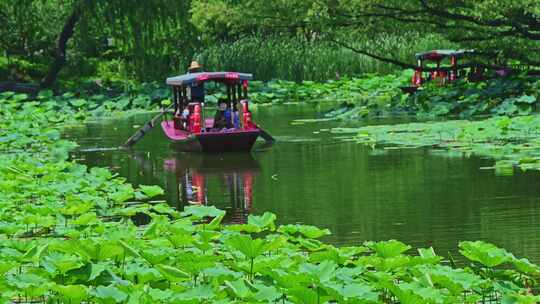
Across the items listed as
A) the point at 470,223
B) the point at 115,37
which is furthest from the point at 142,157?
the point at 115,37

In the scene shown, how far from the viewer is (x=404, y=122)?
75.1ft

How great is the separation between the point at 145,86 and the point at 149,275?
28.4 m

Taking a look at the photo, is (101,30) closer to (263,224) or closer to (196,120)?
(196,120)

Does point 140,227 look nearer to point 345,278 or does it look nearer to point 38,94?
point 345,278

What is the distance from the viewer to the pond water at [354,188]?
10086 mm

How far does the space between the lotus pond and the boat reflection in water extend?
3 cm

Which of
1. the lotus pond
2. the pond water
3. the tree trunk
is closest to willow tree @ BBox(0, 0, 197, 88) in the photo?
the tree trunk

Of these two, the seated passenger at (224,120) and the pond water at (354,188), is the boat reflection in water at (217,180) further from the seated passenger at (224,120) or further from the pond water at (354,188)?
the seated passenger at (224,120)

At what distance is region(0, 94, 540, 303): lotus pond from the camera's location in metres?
5.88

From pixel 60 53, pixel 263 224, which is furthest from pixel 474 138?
pixel 60 53

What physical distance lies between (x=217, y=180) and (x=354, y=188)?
2410mm

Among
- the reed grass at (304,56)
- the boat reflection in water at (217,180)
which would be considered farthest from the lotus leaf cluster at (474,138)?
the reed grass at (304,56)

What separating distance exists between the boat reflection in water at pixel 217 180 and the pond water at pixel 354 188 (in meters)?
0.01

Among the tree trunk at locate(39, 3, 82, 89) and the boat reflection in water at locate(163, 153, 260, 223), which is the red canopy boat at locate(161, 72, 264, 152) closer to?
the boat reflection in water at locate(163, 153, 260, 223)
